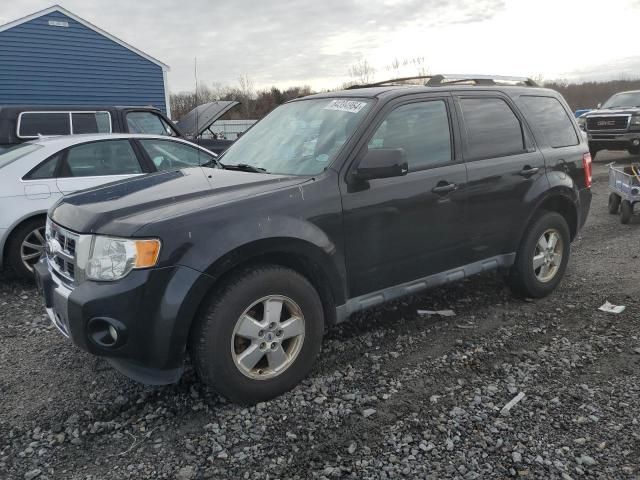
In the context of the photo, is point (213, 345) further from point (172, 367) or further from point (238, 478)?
point (238, 478)

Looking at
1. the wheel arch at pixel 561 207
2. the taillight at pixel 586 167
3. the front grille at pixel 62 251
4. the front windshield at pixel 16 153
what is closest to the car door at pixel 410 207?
the wheel arch at pixel 561 207

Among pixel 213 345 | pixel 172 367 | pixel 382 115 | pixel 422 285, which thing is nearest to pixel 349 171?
pixel 382 115

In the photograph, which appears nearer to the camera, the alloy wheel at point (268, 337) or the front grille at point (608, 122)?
the alloy wheel at point (268, 337)

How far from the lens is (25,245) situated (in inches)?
211

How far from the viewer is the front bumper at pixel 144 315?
2664 mm

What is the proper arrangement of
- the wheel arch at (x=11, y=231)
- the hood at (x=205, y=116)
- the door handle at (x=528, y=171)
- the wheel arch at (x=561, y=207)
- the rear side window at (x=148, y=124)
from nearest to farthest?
the door handle at (x=528, y=171)
the wheel arch at (x=561, y=207)
the wheel arch at (x=11, y=231)
the rear side window at (x=148, y=124)
the hood at (x=205, y=116)

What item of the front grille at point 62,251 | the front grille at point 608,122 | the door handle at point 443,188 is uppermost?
the front grille at point 608,122

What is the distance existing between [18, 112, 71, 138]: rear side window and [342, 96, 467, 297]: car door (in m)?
5.89

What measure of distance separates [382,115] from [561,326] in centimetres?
225

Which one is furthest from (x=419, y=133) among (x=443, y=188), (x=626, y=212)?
(x=626, y=212)

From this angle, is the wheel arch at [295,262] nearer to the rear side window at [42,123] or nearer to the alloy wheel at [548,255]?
the alloy wheel at [548,255]

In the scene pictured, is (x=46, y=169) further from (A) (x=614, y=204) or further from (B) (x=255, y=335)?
(A) (x=614, y=204)

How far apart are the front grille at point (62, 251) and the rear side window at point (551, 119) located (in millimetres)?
3842

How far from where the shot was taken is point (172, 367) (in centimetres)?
283
